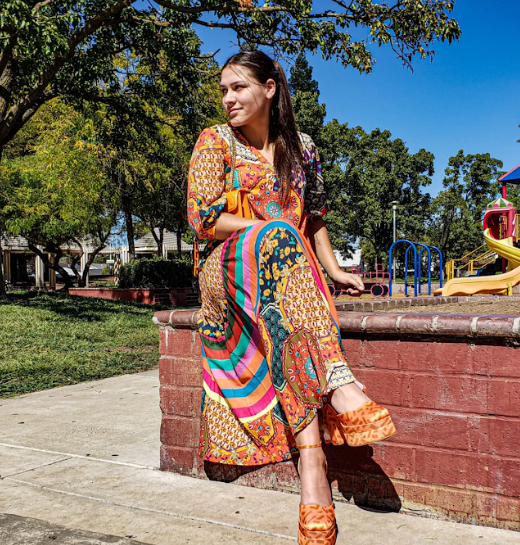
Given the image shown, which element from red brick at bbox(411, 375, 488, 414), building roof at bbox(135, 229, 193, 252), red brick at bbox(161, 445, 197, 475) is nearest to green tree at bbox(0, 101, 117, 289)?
red brick at bbox(161, 445, 197, 475)

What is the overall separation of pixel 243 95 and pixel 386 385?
4.63 feet

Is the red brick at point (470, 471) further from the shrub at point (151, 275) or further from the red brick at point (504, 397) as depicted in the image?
the shrub at point (151, 275)

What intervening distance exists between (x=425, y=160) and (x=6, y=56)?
128 feet

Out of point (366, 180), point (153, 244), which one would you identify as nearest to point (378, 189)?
point (366, 180)

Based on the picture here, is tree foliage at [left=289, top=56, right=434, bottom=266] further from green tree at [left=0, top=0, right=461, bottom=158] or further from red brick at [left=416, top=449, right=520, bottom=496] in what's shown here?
red brick at [left=416, top=449, right=520, bottom=496]

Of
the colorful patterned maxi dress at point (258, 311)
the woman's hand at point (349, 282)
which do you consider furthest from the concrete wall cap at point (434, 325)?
the colorful patterned maxi dress at point (258, 311)

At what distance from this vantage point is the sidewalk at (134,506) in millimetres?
2189

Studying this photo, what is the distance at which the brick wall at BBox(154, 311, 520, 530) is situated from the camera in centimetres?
220

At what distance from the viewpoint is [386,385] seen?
2.46 meters

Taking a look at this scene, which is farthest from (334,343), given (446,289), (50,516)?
(446,289)

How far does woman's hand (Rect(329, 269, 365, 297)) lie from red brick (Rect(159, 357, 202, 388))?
84cm

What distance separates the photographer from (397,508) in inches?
95.0

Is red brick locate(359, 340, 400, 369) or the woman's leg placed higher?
red brick locate(359, 340, 400, 369)

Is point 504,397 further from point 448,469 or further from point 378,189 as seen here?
point 378,189
